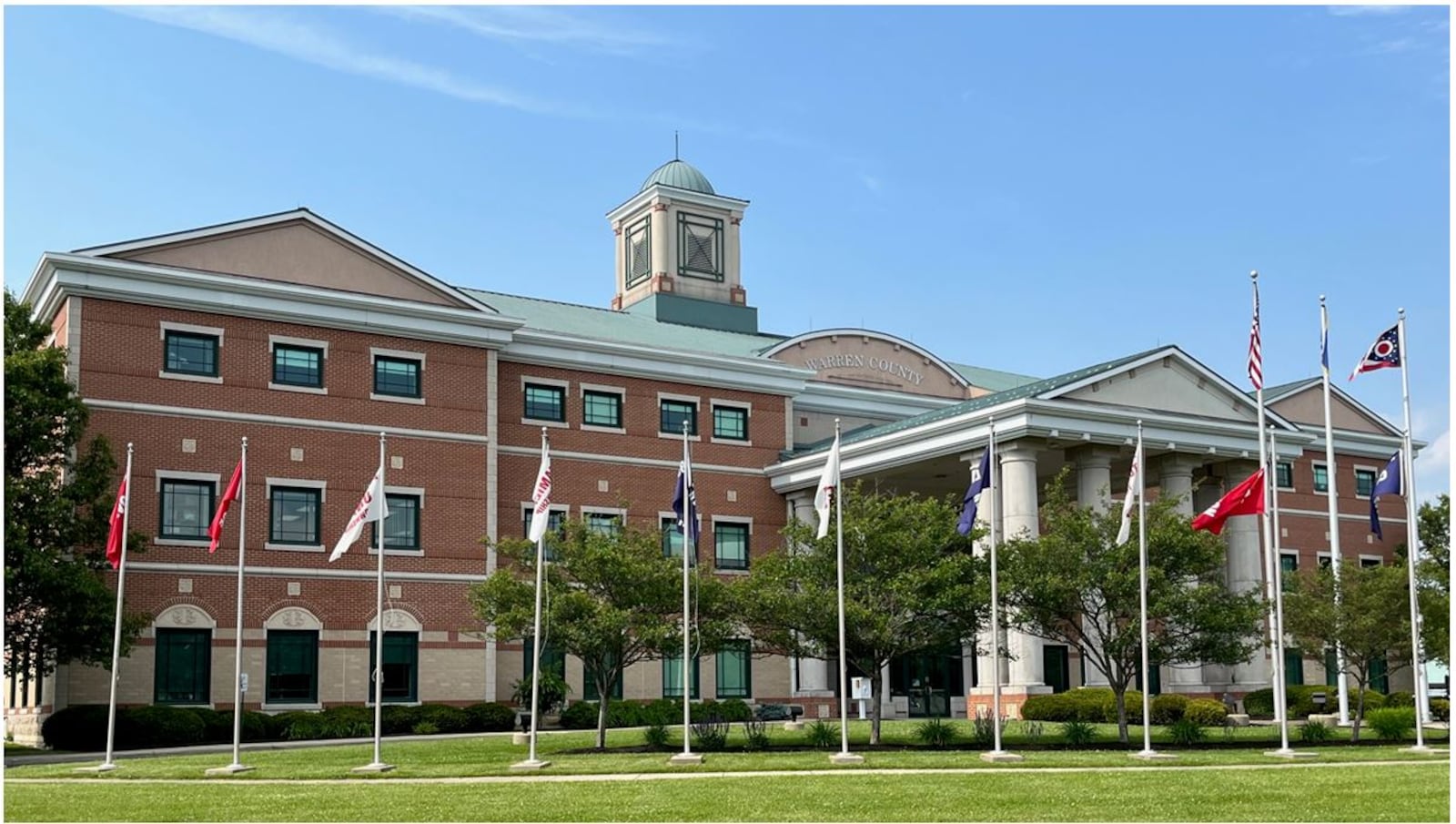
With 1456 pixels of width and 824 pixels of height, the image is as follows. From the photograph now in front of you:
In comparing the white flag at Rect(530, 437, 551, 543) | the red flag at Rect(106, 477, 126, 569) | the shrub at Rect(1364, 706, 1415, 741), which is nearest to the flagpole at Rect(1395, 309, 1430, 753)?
the shrub at Rect(1364, 706, 1415, 741)

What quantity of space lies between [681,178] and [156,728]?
34.3 meters

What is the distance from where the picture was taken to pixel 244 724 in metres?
39.8

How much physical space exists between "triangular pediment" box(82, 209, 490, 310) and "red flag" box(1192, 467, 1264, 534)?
2341 cm

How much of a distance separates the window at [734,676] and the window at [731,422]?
23.9ft

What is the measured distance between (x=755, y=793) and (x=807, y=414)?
34.2m

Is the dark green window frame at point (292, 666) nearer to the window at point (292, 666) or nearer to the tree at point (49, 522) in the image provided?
the window at point (292, 666)

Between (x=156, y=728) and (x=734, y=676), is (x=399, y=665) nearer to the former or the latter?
(x=156, y=728)

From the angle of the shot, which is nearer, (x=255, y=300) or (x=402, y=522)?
(x=255, y=300)

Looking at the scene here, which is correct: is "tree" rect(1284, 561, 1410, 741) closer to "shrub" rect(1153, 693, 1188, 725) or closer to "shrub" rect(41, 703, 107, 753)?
"shrub" rect(1153, 693, 1188, 725)

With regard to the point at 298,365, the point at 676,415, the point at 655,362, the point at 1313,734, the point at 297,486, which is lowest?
the point at 1313,734

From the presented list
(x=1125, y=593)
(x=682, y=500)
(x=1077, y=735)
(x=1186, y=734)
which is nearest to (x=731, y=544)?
(x=1125, y=593)

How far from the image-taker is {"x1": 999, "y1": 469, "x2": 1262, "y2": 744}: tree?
3691cm

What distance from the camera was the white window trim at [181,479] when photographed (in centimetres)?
4272

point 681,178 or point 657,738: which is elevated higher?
point 681,178
